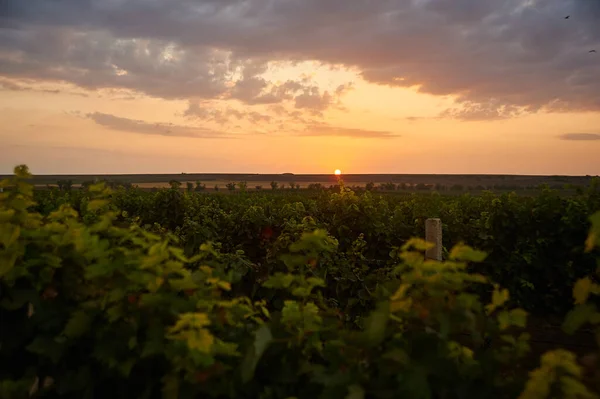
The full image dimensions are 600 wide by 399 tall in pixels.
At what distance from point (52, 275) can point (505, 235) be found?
768 centimetres

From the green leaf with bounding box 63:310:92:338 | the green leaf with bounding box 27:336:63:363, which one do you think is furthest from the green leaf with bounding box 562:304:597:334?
the green leaf with bounding box 27:336:63:363

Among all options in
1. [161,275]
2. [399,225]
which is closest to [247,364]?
[161,275]

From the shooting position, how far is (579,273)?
870cm

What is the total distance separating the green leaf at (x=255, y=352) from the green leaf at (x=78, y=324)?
0.87 m

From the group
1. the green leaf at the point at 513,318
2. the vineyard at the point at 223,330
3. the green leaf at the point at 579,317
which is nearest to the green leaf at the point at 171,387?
the vineyard at the point at 223,330

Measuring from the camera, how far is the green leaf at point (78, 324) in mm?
2842

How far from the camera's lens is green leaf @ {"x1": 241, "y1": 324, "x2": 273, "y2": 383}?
247cm

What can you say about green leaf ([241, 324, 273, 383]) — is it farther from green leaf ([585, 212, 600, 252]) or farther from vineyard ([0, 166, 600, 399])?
green leaf ([585, 212, 600, 252])

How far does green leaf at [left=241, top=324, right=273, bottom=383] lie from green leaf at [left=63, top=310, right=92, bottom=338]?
875mm

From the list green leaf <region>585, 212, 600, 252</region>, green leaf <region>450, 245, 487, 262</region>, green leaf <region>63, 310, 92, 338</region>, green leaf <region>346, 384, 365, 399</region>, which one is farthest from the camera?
green leaf <region>63, 310, 92, 338</region>

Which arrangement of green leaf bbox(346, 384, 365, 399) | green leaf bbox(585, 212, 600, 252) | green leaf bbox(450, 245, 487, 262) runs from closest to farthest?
green leaf bbox(346, 384, 365, 399)
green leaf bbox(585, 212, 600, 252)
green leaf bbox(450, 245, 487, 262)

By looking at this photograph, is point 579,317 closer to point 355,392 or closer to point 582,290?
point 582,290

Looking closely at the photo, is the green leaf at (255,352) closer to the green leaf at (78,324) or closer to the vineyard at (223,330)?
the vineyard at (223,330)

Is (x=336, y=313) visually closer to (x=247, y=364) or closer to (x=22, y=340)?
(x=247, y=364)
